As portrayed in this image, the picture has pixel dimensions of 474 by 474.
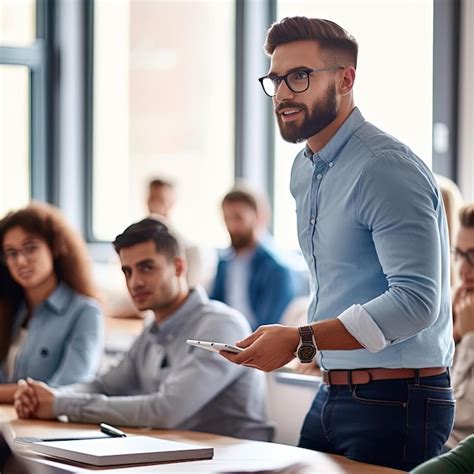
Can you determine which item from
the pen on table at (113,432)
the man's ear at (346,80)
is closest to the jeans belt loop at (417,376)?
the man's ear at (346,80)

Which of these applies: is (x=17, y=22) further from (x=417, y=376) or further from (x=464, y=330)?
(x=417, y=376)

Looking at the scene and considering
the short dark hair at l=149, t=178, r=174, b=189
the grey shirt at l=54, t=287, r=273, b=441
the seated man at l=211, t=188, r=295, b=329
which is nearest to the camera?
the grey shirt at l=54, t=287, r=273, b=441

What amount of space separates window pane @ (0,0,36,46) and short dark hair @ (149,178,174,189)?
2.10 metres

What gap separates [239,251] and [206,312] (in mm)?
2827

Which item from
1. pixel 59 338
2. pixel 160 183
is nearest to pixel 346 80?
pixel 59 338

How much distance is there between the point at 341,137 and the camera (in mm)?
2539

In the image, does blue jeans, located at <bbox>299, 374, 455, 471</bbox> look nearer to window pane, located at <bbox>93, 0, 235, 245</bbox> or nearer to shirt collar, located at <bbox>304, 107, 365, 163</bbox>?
shirt collar, located at <bbox>304, 107, 365, 163</bbox>

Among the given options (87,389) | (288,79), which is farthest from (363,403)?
(87,389)

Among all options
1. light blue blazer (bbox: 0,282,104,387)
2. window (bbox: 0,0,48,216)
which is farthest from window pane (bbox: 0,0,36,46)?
light blue blazer (bbox: 0,282,104,387)

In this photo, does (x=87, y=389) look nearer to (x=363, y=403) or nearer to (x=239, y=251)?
(x=363, y=403)

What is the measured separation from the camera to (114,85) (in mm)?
8797

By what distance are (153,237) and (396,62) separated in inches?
122

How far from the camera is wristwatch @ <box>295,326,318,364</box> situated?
2.31 meters

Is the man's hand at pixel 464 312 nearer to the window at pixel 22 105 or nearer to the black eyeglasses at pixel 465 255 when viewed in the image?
the black eyeglasses at pixel 465 255
